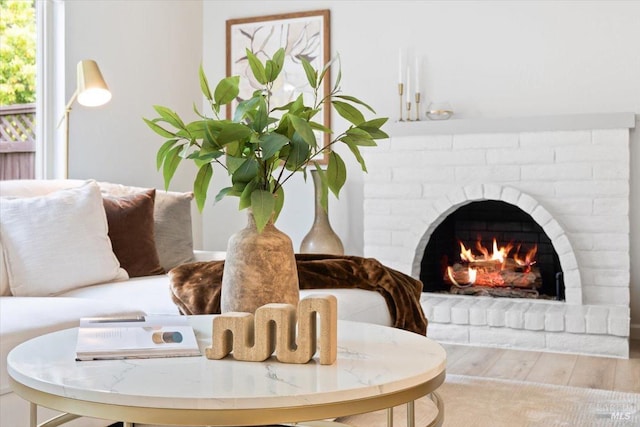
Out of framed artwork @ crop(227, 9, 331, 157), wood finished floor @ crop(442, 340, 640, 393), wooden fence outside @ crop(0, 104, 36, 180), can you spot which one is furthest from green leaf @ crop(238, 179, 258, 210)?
framed artwork @ crop(227, 9, 331, 157)

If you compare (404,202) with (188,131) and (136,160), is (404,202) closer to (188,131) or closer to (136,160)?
(136,160)

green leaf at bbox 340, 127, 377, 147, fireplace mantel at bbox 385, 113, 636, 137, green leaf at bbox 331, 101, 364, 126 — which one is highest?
fireplace mantel at bbox 385, 113, 636, 137

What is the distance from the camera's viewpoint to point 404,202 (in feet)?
15.5

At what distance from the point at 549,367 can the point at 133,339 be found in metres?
2.71

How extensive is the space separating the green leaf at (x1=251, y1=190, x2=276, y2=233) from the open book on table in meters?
0.29

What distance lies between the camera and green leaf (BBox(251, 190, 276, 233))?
1.66m

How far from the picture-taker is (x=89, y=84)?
3.77 metres

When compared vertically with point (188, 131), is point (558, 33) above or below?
above

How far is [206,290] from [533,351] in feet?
7.16

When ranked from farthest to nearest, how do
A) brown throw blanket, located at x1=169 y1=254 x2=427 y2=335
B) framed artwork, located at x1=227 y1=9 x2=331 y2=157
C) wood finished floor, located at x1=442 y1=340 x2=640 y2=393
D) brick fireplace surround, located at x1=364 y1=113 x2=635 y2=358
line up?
1. framed artwork, located at x1=227 y1=9 x2=331 y2=157
2. brick fireplace surround, located at x1=364 y1=113 x2=635 y2=358
3. wood finished floor, located at x1=442 y1=340 x2=640 y2=393
4. brown throw blanket, located at x1=169 y1=254 x2=427 y2=335

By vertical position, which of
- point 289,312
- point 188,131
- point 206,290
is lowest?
point 206,290

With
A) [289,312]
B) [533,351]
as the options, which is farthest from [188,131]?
[533,351]

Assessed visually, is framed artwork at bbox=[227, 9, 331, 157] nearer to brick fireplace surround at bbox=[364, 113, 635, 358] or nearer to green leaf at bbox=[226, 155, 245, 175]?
brick fireplace surround at bbox=[364, 113, 635, 358]

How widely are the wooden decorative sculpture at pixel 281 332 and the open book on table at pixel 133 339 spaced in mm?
107
